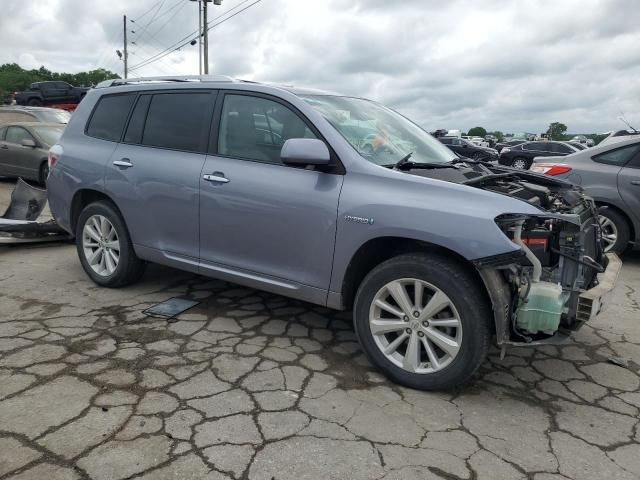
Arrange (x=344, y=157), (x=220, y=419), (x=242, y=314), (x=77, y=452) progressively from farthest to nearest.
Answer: (x=242, y=314)
(x=344, y=157)
(x=220, y=419)
(x=77, y=452)

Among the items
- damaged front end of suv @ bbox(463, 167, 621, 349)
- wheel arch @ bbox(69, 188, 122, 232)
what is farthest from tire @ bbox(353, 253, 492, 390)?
wheel arch @ bbox(69, 188, 122, 232)

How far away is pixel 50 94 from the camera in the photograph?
21781 mm

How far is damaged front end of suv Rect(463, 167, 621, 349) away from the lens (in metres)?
2.73

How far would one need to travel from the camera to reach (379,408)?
111 inches

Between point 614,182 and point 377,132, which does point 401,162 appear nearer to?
point 377,132

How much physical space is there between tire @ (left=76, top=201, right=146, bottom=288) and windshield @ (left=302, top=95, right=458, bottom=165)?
2.01 m

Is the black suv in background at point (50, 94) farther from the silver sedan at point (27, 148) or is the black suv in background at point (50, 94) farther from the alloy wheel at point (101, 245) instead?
the alloy wheel at point (101, 245)

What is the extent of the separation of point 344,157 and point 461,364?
55.5 inches

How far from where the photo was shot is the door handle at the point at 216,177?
3.65 m

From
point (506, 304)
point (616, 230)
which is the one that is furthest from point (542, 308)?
point (616, 230)

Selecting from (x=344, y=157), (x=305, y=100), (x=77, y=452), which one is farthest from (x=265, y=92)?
(x=77, y=452)

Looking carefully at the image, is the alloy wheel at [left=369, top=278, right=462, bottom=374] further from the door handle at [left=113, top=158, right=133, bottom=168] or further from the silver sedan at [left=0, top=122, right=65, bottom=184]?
the silver sedan at [left=0, top=122, right=65, bottom=184]

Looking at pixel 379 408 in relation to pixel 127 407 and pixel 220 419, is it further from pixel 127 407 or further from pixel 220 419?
pixel 127 407

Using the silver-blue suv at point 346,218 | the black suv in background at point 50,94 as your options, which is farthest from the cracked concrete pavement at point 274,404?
the black suv in background at point 50,94
